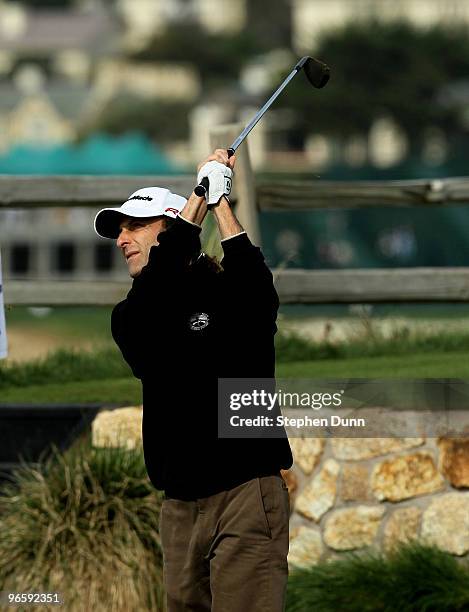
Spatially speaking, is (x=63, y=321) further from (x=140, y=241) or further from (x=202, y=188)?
(x=202, y=188)

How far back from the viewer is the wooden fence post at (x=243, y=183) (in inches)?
280

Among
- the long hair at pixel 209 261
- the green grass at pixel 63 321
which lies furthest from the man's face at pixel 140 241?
the green grass at pixel 63 321

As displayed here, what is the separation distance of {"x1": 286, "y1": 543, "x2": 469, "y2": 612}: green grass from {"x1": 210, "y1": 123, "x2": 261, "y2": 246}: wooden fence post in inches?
65.0

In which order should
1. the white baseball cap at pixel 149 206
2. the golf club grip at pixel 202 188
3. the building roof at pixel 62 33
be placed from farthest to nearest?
1. the building roof at pixel 62 33
2. the white baseball cap at pixel 149 206
3. the golf club grip at pixel 202 188

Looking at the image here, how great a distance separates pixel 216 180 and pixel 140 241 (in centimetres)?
35

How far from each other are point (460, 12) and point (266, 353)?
440 feet

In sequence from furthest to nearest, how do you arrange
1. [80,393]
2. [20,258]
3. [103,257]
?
[103,257] → [20,258] → [80,393]

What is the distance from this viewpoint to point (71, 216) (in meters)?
35.9

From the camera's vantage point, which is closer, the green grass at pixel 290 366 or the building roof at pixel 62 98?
the green grass at pixel 290 366

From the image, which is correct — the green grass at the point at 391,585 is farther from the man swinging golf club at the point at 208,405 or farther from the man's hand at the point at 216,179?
the man's hand at the point at 216,179

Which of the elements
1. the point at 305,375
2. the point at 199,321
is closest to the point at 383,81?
the point at 305,375

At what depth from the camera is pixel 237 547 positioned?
443cm

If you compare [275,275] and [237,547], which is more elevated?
[275,275]

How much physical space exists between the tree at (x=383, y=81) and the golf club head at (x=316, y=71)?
91.5 m
